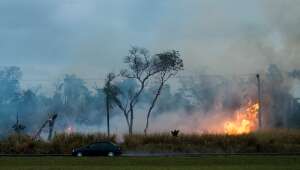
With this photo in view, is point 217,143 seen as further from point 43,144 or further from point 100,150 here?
point 43,144

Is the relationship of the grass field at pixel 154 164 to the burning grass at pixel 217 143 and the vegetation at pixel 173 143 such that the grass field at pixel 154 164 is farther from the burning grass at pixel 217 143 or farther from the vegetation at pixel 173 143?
the burning grass at pixel 217 143

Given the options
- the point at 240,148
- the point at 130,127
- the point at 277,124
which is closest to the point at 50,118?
the point at 130,127

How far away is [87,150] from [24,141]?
13732mm

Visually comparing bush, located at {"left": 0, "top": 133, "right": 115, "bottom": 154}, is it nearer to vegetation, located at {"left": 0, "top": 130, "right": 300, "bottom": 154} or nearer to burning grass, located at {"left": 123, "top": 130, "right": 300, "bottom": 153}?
vegetation, located at {"left": 0, "top": 130, "right": 300, "bottom": 154}

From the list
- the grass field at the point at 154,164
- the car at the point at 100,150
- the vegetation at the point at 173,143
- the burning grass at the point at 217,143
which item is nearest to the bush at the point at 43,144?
the vegetation at the point at 173,143

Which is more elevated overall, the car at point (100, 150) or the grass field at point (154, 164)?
the car at point (100, 150)

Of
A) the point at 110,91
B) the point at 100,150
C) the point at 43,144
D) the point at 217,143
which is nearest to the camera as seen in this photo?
the point at 100,150

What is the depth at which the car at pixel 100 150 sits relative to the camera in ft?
199

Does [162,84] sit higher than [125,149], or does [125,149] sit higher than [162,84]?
[162,84]

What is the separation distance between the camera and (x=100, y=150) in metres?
61.4

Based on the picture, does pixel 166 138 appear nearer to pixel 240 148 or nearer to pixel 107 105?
pixel 240 148

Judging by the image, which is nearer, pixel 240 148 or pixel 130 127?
pixel 240 148

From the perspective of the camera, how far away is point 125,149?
232 feet

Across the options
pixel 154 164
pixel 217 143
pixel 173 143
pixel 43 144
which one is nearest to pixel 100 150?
pixel 43 144
